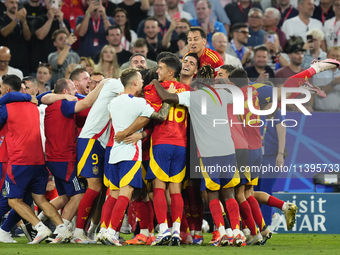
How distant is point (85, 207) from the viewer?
6.44 m

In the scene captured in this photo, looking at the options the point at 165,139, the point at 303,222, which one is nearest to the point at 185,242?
the point at 165,139

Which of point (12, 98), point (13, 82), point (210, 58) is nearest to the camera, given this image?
point (12, 98)

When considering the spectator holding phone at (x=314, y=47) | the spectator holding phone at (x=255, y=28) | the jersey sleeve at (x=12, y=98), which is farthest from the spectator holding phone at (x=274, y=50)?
the jersey sleeve at (x=12, y=98)

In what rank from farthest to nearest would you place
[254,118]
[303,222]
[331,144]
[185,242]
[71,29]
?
[71,29], [331,144], [303,222], [254,118], [185,242]

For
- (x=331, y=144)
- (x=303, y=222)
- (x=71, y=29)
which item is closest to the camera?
(x=303, y=222)

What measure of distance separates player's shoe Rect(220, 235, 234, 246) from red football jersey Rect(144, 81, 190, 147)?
1241 millimetres

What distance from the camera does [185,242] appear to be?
6.44 metres

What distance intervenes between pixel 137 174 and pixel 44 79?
531 centimetres

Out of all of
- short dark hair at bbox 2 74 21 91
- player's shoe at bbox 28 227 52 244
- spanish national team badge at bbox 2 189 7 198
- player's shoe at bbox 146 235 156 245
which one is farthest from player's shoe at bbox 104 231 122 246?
short dark hair at bbox 2 74 21 91

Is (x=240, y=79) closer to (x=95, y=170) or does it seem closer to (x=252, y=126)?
(x=252, y=126)

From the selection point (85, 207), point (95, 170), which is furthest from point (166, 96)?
point (85, 207)

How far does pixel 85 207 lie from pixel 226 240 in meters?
1.89

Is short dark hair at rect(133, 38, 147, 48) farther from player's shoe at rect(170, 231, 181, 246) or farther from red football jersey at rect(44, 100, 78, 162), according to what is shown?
player's shoe at rect(170, 231, 181, 246)

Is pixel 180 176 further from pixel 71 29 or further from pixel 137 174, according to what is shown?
pixel 71 29
